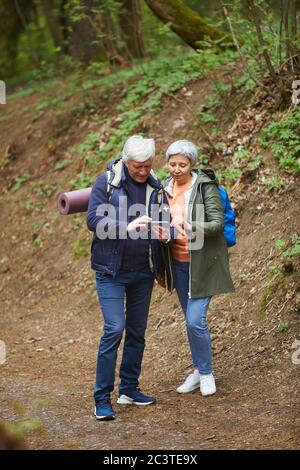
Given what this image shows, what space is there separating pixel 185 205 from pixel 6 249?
6.84 m

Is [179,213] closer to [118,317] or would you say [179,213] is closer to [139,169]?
[139,169]

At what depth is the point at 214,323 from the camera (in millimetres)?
8289

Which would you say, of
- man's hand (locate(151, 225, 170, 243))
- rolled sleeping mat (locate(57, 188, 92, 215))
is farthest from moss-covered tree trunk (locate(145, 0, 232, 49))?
man's hand (locate(151, 225, 170, 243))

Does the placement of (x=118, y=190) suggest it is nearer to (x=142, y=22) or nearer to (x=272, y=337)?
(x=272, y=337)

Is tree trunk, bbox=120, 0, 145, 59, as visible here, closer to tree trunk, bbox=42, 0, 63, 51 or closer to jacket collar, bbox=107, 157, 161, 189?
tree trunk, bbox=42, 0, 63, 51

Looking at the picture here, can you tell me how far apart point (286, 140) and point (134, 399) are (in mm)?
4589

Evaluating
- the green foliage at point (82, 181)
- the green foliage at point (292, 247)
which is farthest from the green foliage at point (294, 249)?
the green foliage at point (82, 181)

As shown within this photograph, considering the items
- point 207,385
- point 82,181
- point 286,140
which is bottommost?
→ point 82,181

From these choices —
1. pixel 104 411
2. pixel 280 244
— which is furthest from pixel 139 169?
pixel 280 244

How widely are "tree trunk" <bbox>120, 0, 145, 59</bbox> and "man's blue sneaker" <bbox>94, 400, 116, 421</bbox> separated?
989 cm

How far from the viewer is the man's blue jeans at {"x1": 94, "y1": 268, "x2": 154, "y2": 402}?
6250 mm

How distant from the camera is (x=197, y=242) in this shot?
21.2 feet

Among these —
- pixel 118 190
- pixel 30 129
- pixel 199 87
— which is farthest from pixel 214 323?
pixel 30 129

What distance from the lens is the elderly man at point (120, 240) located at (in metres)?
6.11
